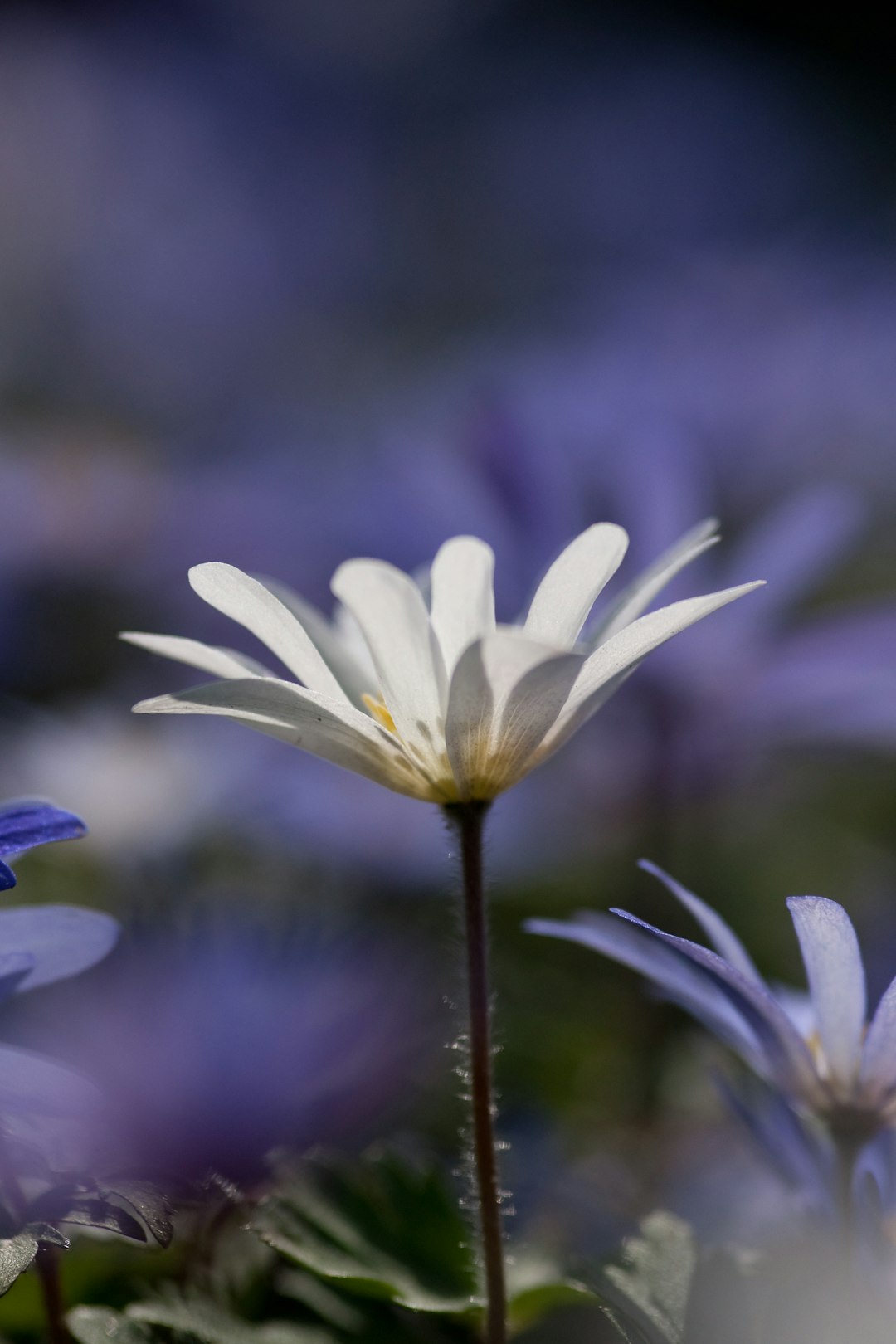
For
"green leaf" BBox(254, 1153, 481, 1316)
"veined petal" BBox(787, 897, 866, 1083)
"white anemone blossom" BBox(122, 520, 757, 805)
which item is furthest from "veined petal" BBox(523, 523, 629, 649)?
"green leaf" BBox(254, 1153, 481, 1316)

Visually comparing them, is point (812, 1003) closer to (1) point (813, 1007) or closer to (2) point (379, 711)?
(1) point (813, 1007)

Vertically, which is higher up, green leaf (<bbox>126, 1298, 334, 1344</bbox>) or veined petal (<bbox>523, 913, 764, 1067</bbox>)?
veined petal (<bbox>523, 913, 764, 1067</bbox>)

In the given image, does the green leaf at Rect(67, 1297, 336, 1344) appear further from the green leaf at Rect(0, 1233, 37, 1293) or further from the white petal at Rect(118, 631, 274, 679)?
the white petal at Rect(118, 631, 274, 679)

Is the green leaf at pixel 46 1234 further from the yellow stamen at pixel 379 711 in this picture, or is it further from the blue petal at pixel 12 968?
the yellow stamen at pixel 379 711

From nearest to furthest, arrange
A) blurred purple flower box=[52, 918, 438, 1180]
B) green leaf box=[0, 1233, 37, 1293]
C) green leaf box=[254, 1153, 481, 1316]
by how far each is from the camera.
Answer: green leaf box=[0, 1233, 37, 1293], green leaf box=[254, 1153, 481, 1316], blurred purple flower box=[52, 918, 438, 1180]

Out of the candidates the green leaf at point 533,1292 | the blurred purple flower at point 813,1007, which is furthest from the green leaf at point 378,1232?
the blurred purple flower at point 813,1007

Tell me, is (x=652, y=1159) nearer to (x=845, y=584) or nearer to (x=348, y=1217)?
(x=348, y=1217)

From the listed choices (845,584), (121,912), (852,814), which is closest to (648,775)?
(121,912)
